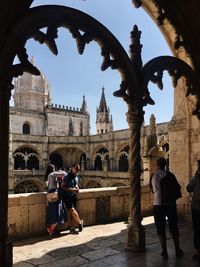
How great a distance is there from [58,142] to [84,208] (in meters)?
33.8

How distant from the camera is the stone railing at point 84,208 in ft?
17.1

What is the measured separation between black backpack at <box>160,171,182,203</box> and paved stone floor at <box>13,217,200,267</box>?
746mm

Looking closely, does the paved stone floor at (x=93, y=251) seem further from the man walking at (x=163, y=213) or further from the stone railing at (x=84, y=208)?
the stone railing at (x=84, y=208)

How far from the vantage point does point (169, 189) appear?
4.07m

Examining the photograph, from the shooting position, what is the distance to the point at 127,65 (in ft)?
13.7

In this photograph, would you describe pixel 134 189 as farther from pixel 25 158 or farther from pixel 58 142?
pixel 58 142

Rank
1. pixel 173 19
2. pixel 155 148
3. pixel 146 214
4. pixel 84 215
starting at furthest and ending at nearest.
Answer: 1. pixel 155 148
2. pixel 146 214
3. pixel 84 215
4. pixel 173 19

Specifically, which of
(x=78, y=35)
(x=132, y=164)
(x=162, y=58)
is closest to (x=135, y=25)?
(x=162, y=58)

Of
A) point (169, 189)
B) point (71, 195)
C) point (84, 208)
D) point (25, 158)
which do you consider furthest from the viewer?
point (25, 158)

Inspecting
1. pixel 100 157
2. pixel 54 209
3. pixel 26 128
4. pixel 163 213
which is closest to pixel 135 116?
pixel 163 213

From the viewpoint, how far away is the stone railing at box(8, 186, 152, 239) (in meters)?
5.21

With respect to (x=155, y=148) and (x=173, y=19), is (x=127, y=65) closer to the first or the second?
(x=173, y=19)

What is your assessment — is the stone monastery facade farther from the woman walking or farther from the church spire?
the woman walking

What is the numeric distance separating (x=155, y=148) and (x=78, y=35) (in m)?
4.93
